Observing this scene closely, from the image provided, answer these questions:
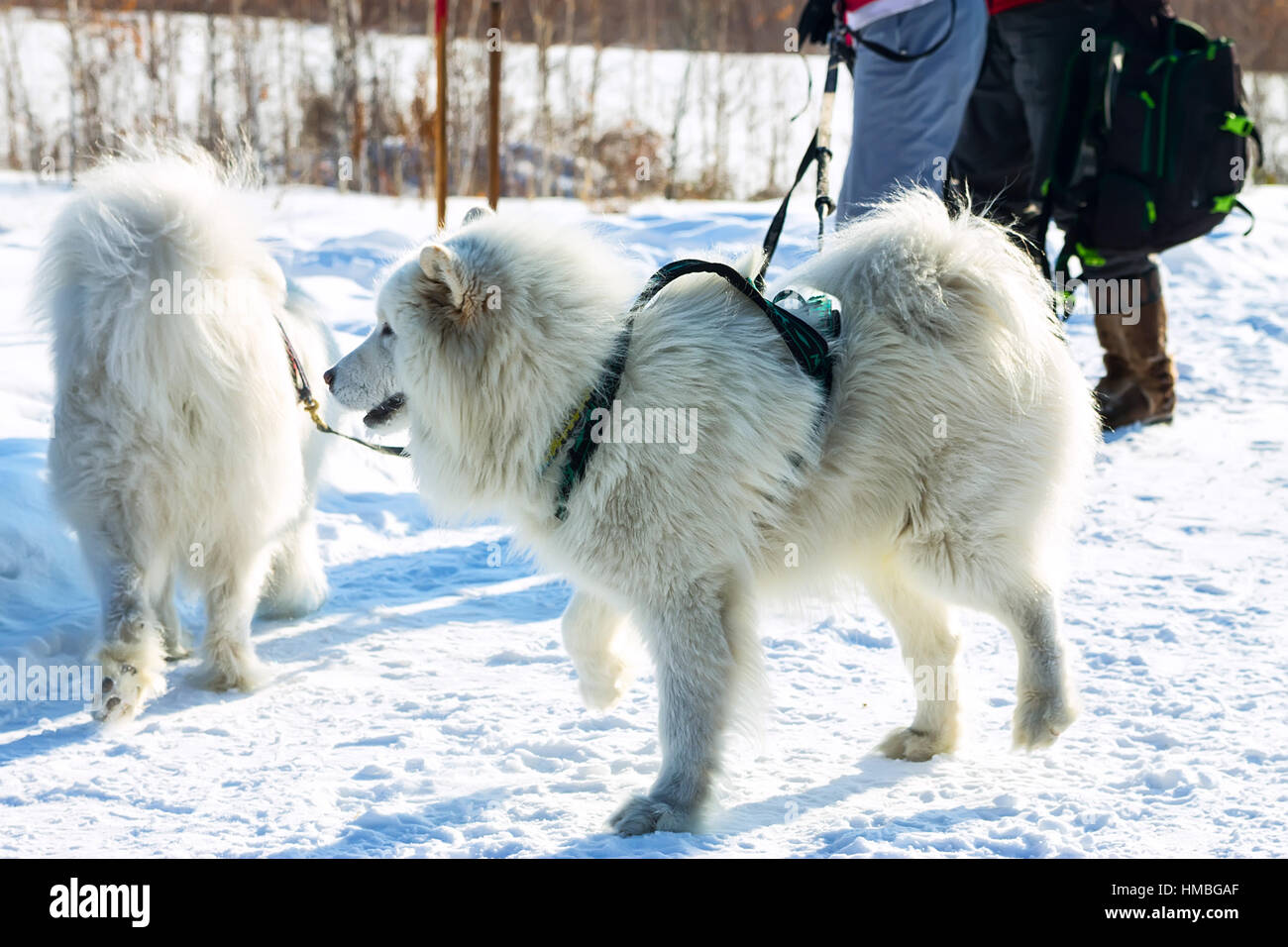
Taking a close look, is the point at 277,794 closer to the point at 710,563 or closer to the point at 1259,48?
the point at 710,563

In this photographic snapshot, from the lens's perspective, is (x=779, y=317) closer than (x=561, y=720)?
Yes

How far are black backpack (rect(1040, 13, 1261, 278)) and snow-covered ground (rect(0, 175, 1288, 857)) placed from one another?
131cm

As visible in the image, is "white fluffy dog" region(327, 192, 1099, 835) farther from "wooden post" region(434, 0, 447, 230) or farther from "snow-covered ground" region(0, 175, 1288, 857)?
"wooden post" region(434, 0, 447, 230)

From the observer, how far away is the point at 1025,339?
3143 millimetres

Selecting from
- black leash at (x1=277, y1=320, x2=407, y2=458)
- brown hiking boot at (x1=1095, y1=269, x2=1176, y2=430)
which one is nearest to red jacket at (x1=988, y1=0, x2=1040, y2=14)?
brown hiking boot at (x1=1095, y1=269, x2=1176, y2=430)

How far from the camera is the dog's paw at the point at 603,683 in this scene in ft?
11.1

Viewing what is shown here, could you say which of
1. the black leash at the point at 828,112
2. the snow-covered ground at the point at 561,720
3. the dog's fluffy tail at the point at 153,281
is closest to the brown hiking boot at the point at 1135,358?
the snow-covered ground at the point at 561,720

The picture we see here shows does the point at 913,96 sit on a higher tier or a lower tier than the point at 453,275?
higher

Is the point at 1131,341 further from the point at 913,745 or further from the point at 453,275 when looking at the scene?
the point at 453,275

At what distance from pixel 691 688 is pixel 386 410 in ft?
3.70

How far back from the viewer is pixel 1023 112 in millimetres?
6141

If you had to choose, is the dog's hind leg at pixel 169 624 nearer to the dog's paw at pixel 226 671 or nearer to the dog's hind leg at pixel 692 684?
the dog's paw at pixel 226 671

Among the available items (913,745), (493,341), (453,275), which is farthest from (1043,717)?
(453,275)

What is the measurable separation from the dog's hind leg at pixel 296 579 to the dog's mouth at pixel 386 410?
1.26 m
